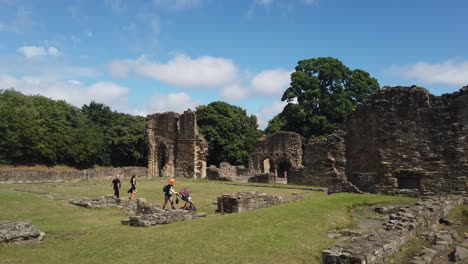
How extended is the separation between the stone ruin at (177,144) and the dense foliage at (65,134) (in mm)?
14528

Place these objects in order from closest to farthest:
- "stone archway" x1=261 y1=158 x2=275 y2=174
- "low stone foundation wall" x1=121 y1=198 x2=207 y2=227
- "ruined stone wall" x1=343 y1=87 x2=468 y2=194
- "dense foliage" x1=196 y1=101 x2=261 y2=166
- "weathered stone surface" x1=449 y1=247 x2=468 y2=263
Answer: "weathered stone surface" x1=449 y1=247 x2=468 y2=263 → "low stone foundation wall" x1=121 y1=198 x2=207 y2=227 → "ruined stone wall" x1=343 y1=87 x2=468 y2=194 → "stone archway" x1=261 y1=158 x2=275 y2=174 → "dense foliage" x1=196 y1=101 x2=261 y2=166

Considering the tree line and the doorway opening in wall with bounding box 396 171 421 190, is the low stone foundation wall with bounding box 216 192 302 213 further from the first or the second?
the tree line

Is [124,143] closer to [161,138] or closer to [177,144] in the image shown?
[161,138]

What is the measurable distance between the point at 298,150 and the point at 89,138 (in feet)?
109

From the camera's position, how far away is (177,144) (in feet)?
136

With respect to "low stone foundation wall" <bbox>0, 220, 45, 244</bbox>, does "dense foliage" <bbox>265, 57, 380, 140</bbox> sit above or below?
above

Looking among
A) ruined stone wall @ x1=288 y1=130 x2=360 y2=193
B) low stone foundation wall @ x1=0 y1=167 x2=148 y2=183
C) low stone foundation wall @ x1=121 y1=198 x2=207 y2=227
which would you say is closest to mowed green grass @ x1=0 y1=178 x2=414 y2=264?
low stone foundation wall @ x1=121 y1=198 x2=207 y2=227

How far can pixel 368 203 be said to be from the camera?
16.1 meters

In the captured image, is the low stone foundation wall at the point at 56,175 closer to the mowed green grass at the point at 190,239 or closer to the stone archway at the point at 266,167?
the stone archway at the point at 266,167

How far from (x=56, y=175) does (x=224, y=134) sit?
25.6 meters

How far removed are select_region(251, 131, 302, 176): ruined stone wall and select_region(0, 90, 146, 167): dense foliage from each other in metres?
23.1

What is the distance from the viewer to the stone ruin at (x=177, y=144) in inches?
1597

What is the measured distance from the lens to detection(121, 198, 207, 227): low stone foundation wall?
37.0 ft

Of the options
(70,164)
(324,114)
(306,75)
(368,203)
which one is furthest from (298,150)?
(70,164)
